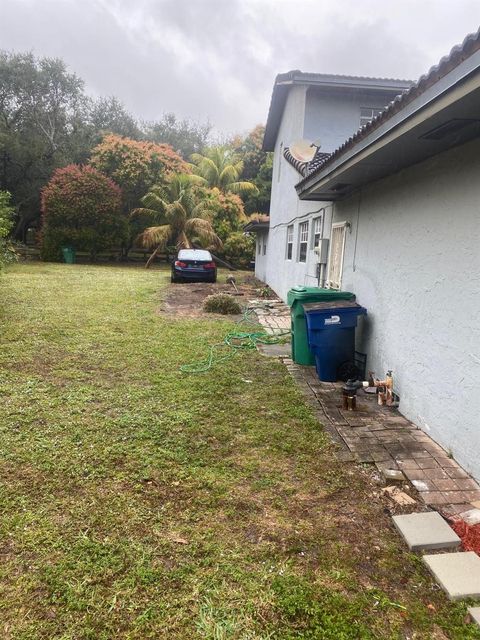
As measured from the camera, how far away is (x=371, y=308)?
5.51 meters

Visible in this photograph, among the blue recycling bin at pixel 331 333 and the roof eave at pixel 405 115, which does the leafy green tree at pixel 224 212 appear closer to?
the roof eave at pixel 405 115

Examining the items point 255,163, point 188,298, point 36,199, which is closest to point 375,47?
point 255,163

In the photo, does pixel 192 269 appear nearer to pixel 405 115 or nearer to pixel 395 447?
pixel 395 447

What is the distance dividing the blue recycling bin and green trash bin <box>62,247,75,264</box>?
19.6m

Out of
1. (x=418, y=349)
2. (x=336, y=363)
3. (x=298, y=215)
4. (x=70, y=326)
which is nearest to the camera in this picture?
(x=418, y=349)

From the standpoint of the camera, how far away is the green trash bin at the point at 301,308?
565 centimetres

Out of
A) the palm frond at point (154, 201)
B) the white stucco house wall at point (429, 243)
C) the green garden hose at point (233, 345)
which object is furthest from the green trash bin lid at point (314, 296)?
the palm frond at point (154, 201)

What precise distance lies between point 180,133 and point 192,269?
1156 inches

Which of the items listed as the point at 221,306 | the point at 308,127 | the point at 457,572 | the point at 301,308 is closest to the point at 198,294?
the point at 221,306

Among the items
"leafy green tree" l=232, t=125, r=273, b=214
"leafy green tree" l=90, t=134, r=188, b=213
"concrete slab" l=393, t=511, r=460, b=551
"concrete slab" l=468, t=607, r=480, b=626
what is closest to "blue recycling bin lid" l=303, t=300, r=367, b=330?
"concrete slab" l=393, t=511, r=460, b=551

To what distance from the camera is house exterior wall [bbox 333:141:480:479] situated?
3312mm

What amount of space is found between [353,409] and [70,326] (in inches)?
223

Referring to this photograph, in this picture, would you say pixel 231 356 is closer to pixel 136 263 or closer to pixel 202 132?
pixel 136 263

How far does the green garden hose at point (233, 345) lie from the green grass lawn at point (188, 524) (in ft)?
1.93
